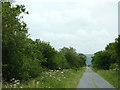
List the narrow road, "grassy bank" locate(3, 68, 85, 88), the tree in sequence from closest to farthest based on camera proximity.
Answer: the tree → "grassy bank" locate(3, 68, 85, 88) → the narrow road

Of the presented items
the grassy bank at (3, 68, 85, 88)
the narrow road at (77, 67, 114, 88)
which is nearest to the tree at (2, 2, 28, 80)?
the grassy bank at (3, 68, 85, 88)

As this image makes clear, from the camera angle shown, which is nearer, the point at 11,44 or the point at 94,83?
the point at 11,44

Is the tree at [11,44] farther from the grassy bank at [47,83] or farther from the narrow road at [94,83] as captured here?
the narrow road at [94,83]

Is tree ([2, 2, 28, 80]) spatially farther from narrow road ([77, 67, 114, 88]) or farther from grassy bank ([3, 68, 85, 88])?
narrow road ([77, 67, 114, 88])

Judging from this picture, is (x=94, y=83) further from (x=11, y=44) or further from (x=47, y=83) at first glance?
(x=11, y=44)

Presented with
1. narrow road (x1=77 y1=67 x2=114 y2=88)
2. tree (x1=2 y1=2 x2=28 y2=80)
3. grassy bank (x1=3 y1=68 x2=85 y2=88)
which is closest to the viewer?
tree (x1=2 y1=2 x2=28 y2=80)

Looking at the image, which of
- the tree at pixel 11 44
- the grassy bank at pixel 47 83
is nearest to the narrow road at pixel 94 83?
the grassy bank at pixel 47 83

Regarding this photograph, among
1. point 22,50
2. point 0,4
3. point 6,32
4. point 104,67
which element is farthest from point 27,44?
point 104,67

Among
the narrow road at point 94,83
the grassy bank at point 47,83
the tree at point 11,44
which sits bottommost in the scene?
the narrow road at point 94,83

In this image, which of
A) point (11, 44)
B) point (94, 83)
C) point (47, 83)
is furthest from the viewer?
point (94, 83)

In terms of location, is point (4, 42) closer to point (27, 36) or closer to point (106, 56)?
point (27, 36)

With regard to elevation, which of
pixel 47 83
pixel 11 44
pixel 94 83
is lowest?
pixel 94 83

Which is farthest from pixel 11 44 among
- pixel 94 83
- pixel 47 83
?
pixel 94 83

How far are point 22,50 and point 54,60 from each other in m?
14.7
